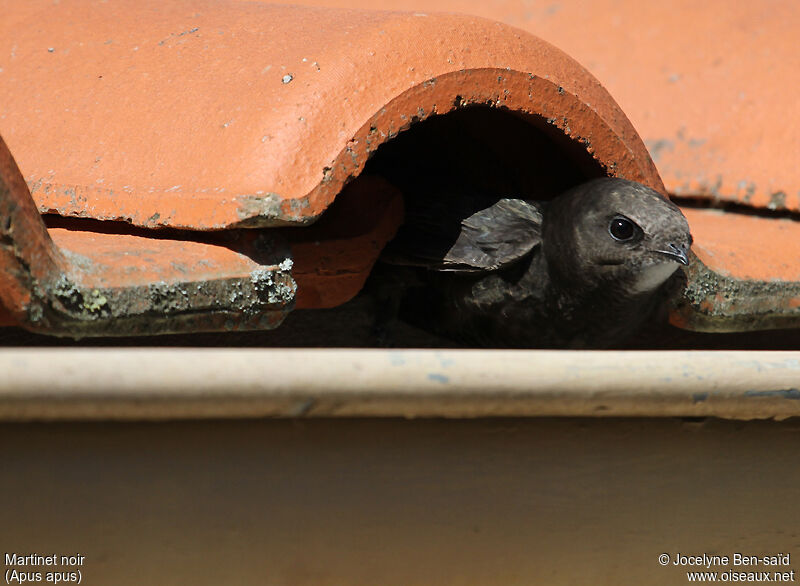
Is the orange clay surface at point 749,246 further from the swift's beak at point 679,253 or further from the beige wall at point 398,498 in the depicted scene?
the beige wall at point 398,498

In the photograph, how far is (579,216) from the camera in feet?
6.38

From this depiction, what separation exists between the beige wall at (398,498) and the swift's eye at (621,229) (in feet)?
1.75

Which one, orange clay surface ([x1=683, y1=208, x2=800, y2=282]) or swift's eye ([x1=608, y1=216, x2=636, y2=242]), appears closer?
orange clay surface ([x1=683, y1=208, x2=800, y2=282])

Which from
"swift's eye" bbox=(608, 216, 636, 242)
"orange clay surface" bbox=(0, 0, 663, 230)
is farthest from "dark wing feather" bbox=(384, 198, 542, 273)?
"orange clay surface" bbox=(0, 0, 663, 230)

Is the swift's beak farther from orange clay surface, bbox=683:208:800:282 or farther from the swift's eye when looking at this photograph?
the swift's eye

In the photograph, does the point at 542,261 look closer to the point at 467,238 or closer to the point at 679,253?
the point at 467,238

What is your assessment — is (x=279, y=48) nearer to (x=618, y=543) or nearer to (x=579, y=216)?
(x=579, y=216)

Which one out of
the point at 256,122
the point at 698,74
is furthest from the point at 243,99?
the point at 698,74

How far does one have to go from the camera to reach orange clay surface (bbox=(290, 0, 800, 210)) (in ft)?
7.79

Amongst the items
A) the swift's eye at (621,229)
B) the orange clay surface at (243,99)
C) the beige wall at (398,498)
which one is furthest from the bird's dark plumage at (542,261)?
the beige wall at (398,498)

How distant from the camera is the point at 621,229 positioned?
1963 mm

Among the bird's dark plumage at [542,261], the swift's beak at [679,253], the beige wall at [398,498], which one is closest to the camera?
the beige wall at [398,498]

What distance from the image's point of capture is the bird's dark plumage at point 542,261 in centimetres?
192

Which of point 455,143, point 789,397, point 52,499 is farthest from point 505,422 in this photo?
point 455,143
